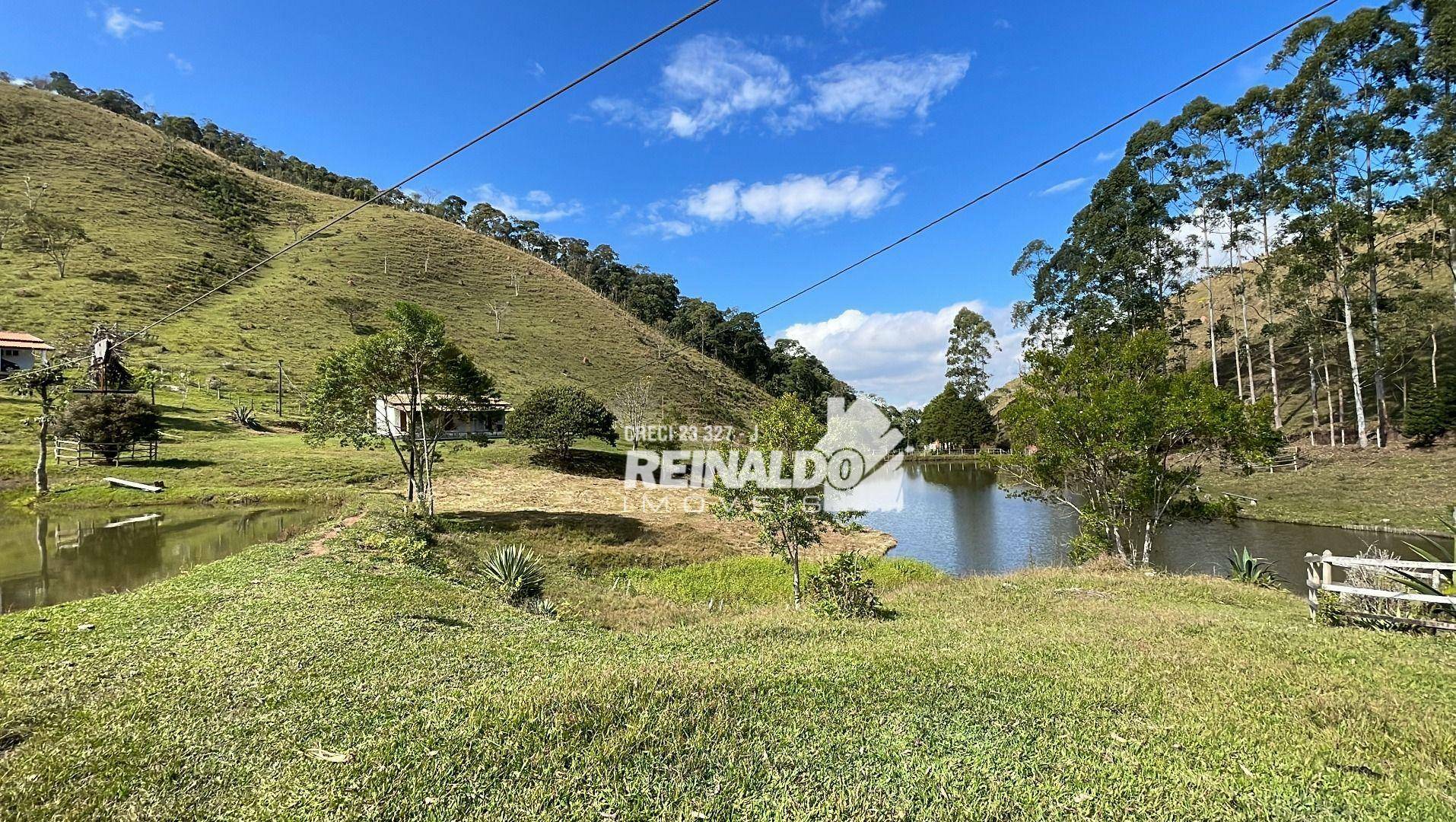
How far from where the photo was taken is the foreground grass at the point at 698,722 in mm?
3393

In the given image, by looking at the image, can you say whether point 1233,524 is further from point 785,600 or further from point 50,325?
point 50,325

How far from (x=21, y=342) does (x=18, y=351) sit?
1033 mm

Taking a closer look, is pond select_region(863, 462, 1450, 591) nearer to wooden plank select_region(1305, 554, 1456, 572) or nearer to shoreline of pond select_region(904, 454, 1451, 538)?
shoreline of pond select_region(904, 454, 1451, 538)

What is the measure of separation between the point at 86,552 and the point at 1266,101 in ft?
153

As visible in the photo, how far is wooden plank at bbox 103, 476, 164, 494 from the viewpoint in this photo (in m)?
18.3

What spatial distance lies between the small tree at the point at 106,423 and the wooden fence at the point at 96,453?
0.10 feet

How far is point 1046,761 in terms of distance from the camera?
380cm

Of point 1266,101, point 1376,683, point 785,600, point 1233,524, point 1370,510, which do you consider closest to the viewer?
point 1376,683

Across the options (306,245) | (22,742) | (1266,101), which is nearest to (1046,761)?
(22,742)

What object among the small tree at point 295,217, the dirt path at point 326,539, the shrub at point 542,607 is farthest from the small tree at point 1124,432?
the small tree at point 295,217

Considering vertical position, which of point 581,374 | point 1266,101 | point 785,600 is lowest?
point 785,600

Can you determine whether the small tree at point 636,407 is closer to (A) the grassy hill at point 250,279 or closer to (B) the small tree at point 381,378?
(A) the grassy hill at point 250,279
